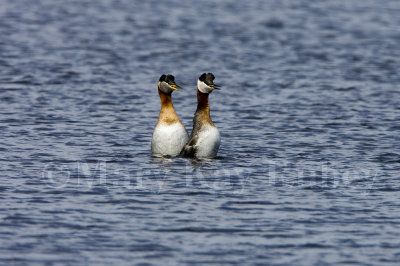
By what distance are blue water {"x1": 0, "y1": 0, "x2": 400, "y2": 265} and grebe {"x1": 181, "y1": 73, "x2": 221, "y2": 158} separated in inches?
11.8

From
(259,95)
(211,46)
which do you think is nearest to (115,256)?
(259,95)

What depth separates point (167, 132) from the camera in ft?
58.3

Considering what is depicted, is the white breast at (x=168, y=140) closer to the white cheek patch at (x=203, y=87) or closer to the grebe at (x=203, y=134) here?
the grebe at (x=203, y=134)

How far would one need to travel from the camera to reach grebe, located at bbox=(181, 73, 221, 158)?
1742 cm

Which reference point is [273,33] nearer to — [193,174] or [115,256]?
[193,174]

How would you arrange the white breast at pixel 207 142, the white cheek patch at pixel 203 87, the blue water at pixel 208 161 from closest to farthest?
the blue water at pixel 208 161
the white breast at pixel 207 142
the white cheek patch at pixel 203 87

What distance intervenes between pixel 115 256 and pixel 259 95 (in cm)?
1531

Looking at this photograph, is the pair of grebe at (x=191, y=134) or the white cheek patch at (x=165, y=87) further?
the white cheek patch at (x=165, y=87)

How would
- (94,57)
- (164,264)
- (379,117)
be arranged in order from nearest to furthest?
(164,264), (379,117), (94,57)

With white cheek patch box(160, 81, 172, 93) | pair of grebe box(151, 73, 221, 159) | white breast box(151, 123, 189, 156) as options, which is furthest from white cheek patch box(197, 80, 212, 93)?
white breast box(151, 123, 189, 156)

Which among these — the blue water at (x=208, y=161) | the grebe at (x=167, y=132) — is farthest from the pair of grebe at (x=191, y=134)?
the blue water at (x=208, y=161)

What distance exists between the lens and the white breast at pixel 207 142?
17.4m

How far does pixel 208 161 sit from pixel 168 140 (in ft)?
3.23

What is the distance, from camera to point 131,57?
1335 inches
